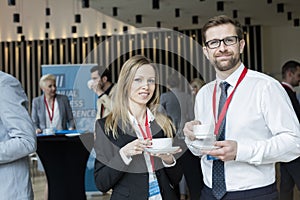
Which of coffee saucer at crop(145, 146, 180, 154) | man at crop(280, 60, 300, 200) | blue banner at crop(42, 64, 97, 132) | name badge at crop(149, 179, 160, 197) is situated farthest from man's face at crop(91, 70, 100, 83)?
coffee saucer at crop(145, 146, 180, 154)

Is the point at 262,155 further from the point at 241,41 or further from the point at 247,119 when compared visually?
the point at 241,41

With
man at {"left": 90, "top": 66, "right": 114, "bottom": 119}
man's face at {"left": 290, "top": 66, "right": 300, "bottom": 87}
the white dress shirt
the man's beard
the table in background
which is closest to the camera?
the white dress shirt

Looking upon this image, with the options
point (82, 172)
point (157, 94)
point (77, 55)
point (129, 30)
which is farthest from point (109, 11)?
point (157, 94)

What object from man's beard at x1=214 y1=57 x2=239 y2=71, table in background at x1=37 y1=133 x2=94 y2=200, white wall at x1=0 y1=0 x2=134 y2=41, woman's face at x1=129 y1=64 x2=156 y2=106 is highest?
white wall at x1=0 y1=0 x2=134 y2=41

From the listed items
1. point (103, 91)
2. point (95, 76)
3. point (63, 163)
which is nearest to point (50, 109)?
point (95, 76)

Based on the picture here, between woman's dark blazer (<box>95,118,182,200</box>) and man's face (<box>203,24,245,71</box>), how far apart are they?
426 millimetres

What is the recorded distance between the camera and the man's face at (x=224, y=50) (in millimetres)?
1792

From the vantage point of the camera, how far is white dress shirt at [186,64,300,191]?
66.9 inches

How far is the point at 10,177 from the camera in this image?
2.04 meters

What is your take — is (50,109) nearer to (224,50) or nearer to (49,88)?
(49,88)

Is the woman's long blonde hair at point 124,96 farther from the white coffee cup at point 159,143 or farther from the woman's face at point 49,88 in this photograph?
the woman's face at point 49,88

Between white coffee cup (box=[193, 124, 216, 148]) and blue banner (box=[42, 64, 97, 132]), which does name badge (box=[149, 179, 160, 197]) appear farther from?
blue banner (box=[42, 64, 97, 132])

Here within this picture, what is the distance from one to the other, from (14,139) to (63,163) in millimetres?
2500

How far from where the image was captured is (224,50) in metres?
1.79
